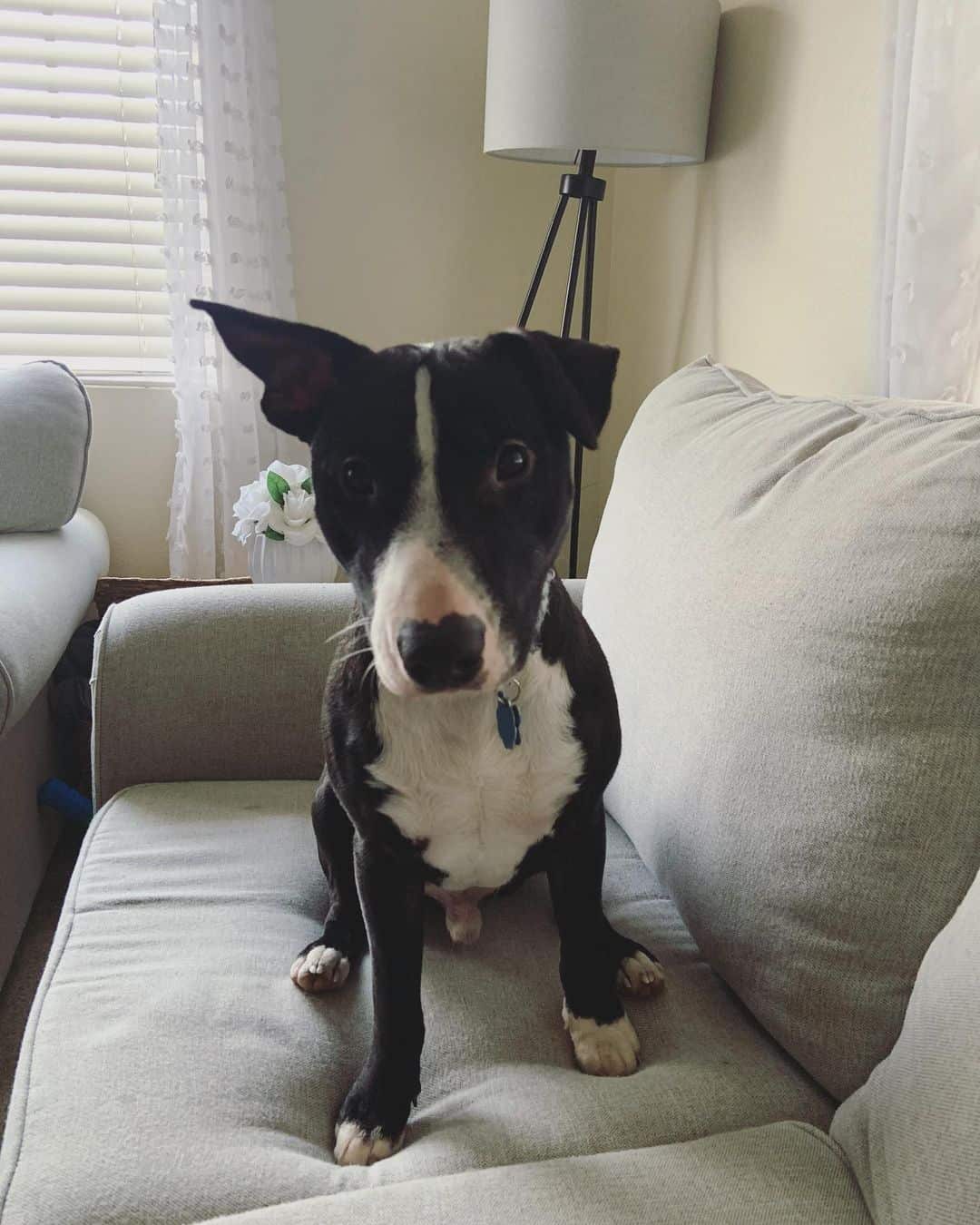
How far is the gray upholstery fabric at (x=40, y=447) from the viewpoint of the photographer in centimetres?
184

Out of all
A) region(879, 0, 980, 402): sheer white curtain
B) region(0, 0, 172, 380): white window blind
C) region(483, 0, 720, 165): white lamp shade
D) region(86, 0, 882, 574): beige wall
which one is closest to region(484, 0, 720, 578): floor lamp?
region(483, 0, 720, 165): white lamp shade

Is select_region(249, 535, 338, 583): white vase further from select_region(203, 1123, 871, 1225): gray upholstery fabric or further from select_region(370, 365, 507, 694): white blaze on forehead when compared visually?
select_region(203, 1123, 871, 1225): gray upholstery fabric

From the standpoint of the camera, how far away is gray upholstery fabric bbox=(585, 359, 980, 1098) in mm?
741

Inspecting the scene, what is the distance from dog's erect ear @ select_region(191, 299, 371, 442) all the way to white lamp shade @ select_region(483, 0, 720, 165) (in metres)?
1.07

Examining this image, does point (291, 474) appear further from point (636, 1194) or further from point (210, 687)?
point (636, 1194)

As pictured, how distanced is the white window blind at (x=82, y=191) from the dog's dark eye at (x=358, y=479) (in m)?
1.91

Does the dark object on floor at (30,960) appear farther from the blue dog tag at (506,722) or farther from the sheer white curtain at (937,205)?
the sheer white curtain at (937,205)

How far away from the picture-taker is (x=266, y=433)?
245 cm

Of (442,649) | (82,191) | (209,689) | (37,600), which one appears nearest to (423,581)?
(442,649)

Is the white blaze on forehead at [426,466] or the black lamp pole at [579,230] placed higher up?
the black lamp pole at [579,230]

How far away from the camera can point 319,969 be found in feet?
3.20

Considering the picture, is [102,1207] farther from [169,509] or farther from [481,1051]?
[169,509]

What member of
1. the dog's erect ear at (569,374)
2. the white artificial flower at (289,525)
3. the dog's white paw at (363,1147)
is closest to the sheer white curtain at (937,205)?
the dog's erect ear at (569,374)

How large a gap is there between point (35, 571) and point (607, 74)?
129 cm
